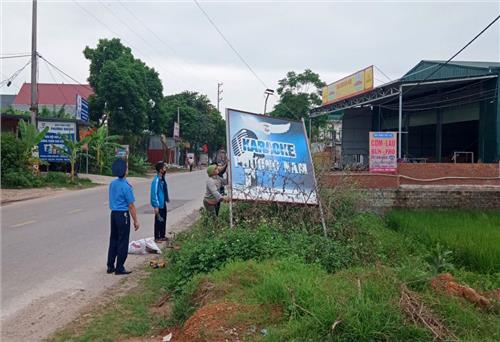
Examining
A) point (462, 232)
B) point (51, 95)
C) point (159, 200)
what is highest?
point (51, 95)

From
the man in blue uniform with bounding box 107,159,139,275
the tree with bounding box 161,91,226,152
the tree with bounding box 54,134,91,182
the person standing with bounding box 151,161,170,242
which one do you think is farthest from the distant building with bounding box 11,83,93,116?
the man in blue uniform with bounding box 107,159,139,275

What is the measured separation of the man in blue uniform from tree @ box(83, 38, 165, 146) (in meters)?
31.9

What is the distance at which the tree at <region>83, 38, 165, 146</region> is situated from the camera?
39750 millimetres

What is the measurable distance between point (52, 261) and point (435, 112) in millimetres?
30766

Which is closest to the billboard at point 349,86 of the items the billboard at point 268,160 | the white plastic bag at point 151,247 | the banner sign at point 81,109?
the banner sign at point 81,109

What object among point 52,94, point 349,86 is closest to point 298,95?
point 349,86

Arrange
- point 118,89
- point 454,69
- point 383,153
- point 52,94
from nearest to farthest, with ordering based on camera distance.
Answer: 1. point 383,153
2. point 454,69
3. point 118,89
4. point 52,94

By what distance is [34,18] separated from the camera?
2461cm

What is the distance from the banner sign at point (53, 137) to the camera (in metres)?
29.5

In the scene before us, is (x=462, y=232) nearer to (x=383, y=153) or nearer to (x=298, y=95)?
(x=383, y=153)

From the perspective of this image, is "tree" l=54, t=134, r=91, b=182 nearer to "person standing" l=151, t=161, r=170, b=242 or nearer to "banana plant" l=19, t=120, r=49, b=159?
"banana plant" l=19, t=120, r=49, b=159

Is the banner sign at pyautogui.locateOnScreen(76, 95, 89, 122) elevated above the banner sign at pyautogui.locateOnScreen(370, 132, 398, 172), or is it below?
above

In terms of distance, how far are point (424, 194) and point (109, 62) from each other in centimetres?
3113

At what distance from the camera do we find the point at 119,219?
8.05 m
